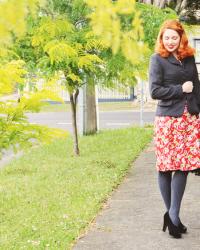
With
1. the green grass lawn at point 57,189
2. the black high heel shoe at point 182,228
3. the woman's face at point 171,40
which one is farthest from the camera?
the green grass lawn at point 57,189

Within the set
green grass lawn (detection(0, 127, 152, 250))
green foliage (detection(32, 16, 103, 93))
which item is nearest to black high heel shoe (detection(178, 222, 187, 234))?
green grass lawn (detection(0, 127, 152, 250))

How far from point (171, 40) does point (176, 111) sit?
22.6 inches

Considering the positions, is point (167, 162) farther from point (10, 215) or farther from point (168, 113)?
point (10, 215)

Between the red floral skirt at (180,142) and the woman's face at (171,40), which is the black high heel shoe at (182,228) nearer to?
the red floral skirt at (180,142)

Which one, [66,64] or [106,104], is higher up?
[66,64]

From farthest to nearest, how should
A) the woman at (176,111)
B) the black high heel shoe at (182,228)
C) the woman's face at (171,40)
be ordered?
the black high heel shoe at (182,228), the woman at (176,111), the woman's face at (171,40)

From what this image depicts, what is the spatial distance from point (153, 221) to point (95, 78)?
5.36 meters

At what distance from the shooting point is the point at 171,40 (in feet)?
17.1

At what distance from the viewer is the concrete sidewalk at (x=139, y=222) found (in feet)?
17.3

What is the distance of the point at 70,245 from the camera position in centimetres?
534

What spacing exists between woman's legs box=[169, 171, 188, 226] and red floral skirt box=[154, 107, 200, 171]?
9 centimetres

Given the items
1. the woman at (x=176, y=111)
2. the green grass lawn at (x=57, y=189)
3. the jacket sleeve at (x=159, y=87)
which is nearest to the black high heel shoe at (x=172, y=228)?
the woman at (x=176, y=111)

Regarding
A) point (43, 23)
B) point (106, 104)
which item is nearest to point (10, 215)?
point (43, 23)

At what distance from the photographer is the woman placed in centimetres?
530
